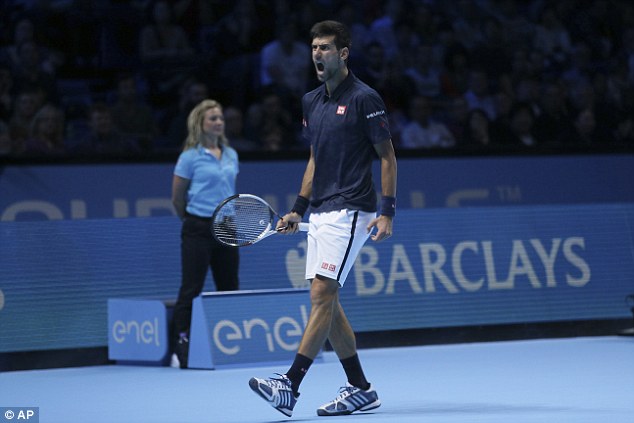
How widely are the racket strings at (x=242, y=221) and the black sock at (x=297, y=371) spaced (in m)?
0.86

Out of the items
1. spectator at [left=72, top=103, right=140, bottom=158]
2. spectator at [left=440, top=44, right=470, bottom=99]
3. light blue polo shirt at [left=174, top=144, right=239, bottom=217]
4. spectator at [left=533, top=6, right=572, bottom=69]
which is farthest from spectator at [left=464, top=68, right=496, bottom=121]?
light blue polo shirt at [left=174, top=144, right=239, bottom=217]

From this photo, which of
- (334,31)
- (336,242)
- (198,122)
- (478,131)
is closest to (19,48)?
(198,122)

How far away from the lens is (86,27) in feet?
46.3

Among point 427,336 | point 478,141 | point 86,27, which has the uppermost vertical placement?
point 86,27

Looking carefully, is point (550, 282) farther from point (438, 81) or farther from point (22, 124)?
point (22, 124)

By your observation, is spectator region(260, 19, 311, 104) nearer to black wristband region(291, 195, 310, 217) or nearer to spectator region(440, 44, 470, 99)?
spectator region(440, 44, 470, 99)

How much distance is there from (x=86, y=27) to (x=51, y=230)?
4643 mm

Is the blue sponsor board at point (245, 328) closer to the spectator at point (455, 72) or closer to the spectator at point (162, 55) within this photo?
the spectator at point (162, 55)

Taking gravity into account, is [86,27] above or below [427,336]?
above

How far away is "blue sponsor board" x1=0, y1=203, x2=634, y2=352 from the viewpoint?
10.0m

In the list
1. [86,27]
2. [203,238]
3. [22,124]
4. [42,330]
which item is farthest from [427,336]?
[86,27]

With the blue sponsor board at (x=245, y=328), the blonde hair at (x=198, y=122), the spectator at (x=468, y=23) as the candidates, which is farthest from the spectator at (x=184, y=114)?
the spectator at (x=468, y=23)

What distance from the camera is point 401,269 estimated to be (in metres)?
11.2

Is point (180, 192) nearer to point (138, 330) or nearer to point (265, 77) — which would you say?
point (138, 330)
